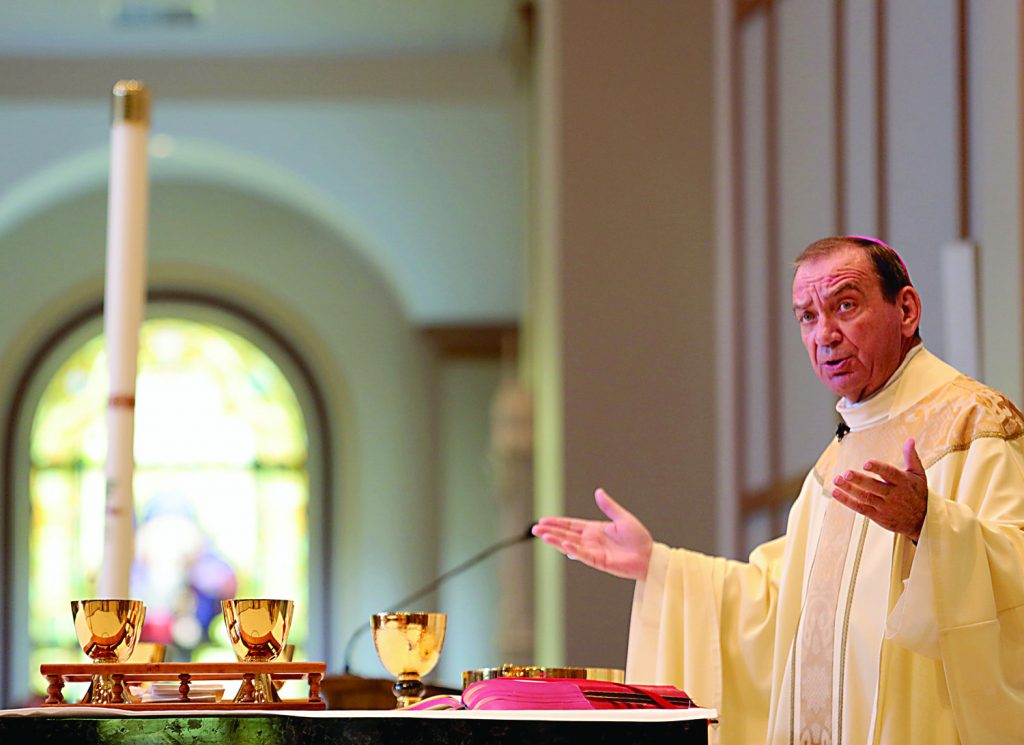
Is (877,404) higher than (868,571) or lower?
higher

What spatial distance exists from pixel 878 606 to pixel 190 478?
11.0 m

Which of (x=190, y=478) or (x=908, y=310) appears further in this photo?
(x=190, y=478)

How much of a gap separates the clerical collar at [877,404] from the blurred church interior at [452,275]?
4.38 ft

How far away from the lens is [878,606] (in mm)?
2852

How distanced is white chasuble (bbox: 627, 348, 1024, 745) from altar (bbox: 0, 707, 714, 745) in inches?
10.1

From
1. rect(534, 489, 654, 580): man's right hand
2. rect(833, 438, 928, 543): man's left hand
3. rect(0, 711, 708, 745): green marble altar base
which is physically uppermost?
rect(833, 438, 928, 543): man's left hand

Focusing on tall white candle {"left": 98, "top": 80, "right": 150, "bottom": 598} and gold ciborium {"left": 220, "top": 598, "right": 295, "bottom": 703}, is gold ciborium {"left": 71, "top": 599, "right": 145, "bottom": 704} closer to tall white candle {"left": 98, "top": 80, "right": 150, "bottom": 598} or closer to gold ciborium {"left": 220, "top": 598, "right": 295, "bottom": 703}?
gold ciborium {"left": 220, "top": 598, "right": 295, "bottom": 703}

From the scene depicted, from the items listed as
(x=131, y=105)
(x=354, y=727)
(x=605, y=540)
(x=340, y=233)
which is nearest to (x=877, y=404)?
(x=605, y=540)

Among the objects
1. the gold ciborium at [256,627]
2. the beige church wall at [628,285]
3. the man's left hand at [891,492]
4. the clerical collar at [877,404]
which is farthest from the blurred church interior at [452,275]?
the gold ciborium at [256,627]

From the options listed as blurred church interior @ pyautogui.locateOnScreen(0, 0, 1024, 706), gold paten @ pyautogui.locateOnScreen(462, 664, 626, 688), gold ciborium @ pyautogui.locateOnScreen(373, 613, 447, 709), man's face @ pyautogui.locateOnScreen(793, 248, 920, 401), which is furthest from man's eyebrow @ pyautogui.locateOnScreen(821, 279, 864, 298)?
blurred church interior @ pyautogui.locateOnScreen(0, 0, 1024, 706)

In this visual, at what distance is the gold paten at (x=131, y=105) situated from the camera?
3.18 meters

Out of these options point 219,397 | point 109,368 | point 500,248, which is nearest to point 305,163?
point 500,248

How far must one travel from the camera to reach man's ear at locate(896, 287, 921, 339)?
2883 mm

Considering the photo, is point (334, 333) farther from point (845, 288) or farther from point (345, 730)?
point (345, 730)
